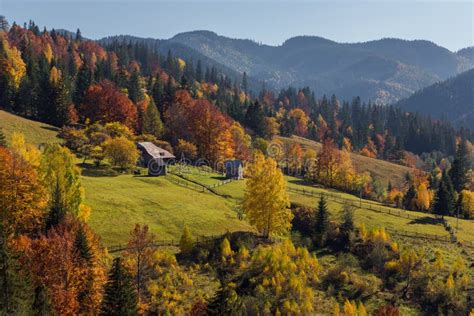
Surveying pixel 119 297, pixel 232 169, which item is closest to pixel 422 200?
pixel 232 169

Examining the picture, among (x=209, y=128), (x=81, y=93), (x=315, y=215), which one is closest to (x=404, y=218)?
(x=315, y=215)

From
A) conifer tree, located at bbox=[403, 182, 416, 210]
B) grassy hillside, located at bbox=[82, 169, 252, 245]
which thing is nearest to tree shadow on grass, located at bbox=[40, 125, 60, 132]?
grassy hillside, located at bbox=[82, 169, 252, 245]

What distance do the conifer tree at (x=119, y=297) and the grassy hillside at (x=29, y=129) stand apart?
202 feet

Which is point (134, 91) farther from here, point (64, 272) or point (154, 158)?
point (64, 272)

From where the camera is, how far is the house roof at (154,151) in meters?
86.0

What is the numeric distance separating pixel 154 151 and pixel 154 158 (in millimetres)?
4625

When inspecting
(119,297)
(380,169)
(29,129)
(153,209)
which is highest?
(380,169)

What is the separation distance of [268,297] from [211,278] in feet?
25.6

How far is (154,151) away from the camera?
287 ft

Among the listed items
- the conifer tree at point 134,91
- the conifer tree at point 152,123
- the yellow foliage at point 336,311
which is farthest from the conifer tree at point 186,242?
the conifer tree at point 134,91

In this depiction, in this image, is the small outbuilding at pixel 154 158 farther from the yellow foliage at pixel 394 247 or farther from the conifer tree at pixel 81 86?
the yellow foliage at pixel 394 247

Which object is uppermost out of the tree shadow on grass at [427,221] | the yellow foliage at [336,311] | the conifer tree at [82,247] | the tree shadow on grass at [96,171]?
the tree shadow on grass at [96,171]

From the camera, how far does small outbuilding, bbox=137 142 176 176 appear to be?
8150 centimetres

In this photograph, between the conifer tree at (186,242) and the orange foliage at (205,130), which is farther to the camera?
the orange foliage at (205,130)
